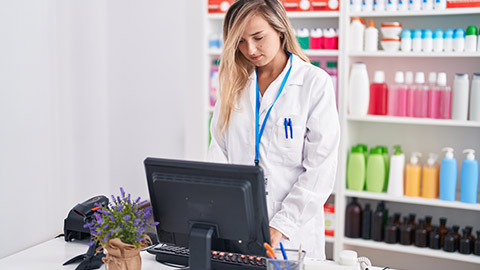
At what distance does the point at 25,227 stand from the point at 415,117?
2.22m

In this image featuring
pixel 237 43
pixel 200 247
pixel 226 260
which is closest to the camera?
pixel 200 247

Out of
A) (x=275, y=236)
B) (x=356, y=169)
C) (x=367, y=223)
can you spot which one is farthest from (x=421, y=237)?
(x=275, y=236)

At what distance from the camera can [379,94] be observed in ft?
10.2

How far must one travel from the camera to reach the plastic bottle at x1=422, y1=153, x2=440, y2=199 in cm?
298

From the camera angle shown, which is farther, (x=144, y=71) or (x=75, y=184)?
(x=144, y=71)

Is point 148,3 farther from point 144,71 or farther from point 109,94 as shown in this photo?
point 109,94

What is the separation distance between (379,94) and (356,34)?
0.39 metres

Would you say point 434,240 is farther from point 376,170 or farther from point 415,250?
point 376,170

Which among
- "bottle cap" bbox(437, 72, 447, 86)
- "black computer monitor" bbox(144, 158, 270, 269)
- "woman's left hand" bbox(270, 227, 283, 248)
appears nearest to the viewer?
"black computer monitor" bbox(144, 158, 270, 269)

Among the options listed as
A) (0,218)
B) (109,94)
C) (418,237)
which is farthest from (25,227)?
(418,237)

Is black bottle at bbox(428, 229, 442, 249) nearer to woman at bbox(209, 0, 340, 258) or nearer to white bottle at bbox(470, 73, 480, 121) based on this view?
white bottle at bbox(470, 73, 480, 121)

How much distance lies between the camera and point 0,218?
237cm

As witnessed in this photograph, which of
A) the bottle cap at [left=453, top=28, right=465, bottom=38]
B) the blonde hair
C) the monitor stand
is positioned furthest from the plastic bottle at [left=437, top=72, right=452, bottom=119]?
the monitor stand

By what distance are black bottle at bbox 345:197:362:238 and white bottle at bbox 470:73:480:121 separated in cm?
87
